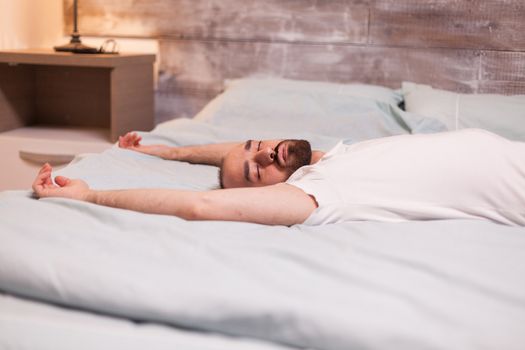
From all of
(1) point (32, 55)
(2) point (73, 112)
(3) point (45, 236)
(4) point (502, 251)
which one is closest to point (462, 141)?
(4) point (502, 251)

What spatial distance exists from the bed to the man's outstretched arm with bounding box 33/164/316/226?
0.13 ft

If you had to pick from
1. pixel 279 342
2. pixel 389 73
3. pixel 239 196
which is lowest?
pixel 279 342

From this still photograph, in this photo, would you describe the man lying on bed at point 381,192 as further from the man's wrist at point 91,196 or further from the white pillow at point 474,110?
the white pillow at point 474,110

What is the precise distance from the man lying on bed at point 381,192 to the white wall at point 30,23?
1.49m

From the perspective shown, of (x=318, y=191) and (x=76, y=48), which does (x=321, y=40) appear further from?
(x=318, y=191)

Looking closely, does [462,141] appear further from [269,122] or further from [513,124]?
[269,122]

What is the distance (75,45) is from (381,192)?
5.59ft

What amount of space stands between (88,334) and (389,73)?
1.94m

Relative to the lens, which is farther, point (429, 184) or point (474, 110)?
point (474, 110)

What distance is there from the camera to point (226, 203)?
1.25 metres

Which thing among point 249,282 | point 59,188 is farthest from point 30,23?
point 249,282

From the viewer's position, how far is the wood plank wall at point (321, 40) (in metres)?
2.48

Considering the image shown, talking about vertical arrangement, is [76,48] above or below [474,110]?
above

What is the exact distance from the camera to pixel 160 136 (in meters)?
2.08
